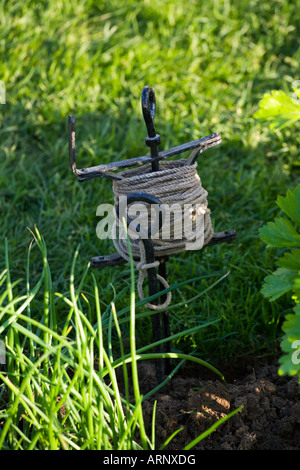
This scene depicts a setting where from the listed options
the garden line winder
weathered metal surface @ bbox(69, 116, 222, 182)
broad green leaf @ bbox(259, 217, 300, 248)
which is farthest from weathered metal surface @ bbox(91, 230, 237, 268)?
weathered metal surface @ bbox(69, 116, 222, 182)

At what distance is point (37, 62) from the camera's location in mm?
3541

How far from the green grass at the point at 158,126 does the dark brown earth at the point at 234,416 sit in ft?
0.88

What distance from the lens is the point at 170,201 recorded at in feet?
5.28

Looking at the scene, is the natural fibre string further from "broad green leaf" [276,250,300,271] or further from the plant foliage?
"broad green leaf" [276,250,300,271]

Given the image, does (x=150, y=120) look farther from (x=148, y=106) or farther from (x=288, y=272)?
(x=288, y=272)

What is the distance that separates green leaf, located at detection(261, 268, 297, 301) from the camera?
1.50 meters

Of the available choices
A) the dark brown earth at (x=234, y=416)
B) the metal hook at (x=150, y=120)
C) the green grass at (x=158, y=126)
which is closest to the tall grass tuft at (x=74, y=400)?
the dark brown earth at (x=234, y=416)

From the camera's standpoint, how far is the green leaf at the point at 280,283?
150cm

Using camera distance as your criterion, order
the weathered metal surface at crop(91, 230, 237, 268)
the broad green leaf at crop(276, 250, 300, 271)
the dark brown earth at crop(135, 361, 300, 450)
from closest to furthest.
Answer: the broad green leaf at crop(276, 250, 300, 271) < the dark brown earth at crop(135, 361, 300, 450) < the weathered metal surface at crop(91, 230, 237, 268)

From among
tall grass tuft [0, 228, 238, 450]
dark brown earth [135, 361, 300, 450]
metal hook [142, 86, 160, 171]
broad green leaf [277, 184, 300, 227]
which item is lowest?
dark brown earth [135, 361, 300, 450]

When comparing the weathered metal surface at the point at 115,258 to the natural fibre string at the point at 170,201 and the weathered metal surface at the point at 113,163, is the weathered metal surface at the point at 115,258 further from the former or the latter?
the weathered metal surface at the point at 113,163

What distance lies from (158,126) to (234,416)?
1.98 m

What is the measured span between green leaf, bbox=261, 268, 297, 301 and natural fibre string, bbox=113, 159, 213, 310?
0.89 feet
